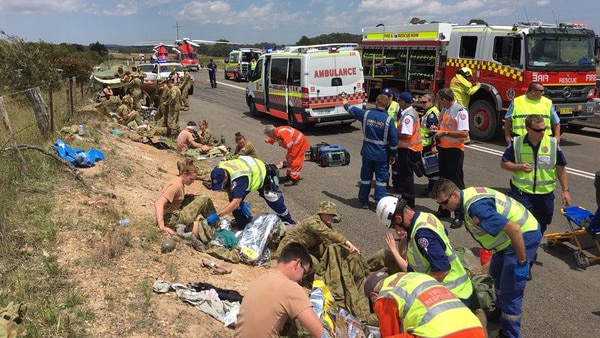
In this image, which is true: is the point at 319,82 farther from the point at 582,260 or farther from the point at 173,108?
the point at 582,260

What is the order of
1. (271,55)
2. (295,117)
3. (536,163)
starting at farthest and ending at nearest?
(271,55)
(295,117)
(536,163)

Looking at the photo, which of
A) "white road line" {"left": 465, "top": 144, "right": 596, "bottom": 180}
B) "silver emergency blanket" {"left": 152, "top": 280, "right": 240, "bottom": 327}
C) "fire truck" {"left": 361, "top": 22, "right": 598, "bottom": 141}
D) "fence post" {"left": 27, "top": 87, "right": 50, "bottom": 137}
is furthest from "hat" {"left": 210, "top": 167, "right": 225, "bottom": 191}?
"fire truck" {"left": 361, "top": 22, "right": 598, "bottom": 141}

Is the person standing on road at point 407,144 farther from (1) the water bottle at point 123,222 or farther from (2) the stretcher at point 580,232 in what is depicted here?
(1) the water bottle at point 123,222

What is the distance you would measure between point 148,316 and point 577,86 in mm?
11440

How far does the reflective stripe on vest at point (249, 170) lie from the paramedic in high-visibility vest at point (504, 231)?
2721mm

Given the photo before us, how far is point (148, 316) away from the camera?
12.9 feet

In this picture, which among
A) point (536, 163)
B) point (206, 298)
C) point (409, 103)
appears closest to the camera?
point (206, 298)

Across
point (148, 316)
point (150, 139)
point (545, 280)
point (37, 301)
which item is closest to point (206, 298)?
point (148, 316)

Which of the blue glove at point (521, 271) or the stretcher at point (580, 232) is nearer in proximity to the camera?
the blue glove at point (521, 271)

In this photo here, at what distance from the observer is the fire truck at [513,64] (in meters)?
11.2

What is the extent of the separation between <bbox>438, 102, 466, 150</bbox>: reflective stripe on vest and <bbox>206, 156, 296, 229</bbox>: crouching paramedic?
252 cm

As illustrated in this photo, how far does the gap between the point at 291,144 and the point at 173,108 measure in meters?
6.22

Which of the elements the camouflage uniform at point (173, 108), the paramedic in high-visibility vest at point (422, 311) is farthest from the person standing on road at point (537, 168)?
the camouflage uniform at point (173, 108)

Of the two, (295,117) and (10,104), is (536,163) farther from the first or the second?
(10,104)
